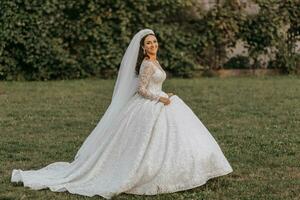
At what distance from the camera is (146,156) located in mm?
6246

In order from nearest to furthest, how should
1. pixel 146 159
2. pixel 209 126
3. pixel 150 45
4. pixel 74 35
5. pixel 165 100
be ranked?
pixel 146 159, pixel 165 100, pixel 150 45, pixel 209 126, pixel 74 35

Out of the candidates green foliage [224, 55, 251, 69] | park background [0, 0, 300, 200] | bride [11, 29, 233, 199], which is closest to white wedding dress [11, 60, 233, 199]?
bride [11, 29, 233, 199]

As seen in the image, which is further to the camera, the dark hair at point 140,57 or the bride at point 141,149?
the dark hair at point 140,57

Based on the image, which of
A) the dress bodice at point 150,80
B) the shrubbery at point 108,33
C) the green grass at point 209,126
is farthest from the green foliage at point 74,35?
the dress bodice at point 150,80

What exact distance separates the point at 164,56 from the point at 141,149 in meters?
9.34

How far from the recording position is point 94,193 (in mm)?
6203

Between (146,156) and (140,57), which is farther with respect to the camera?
(140,57)

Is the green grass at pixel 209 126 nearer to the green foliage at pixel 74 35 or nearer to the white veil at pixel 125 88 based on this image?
the green foliage at pixel 74 35

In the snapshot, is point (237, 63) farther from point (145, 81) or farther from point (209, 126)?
point (145, 81)

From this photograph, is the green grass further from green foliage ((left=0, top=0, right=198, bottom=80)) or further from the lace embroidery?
the lace embroidery

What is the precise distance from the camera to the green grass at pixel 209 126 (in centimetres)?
649

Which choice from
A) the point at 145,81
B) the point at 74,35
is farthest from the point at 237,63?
the point at 145,81

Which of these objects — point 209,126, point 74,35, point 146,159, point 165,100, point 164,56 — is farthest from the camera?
point 164,56

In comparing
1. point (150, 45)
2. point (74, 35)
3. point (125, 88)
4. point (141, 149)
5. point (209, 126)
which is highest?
point (150, 45)
